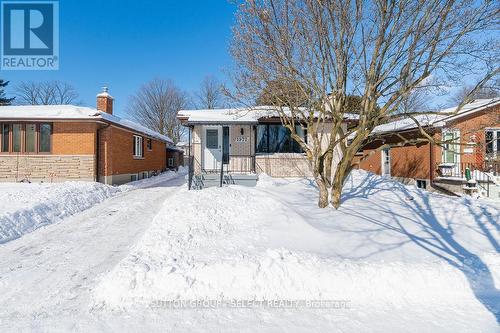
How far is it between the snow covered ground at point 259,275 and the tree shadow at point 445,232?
1.1 inches

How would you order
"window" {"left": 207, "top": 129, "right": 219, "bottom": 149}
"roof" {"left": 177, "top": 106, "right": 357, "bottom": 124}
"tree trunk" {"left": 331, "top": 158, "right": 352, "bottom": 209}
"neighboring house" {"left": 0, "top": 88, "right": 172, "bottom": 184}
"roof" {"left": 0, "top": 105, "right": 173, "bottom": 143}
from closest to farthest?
"tree trunk" {"left": 331, "top": 158, "right": 352, "bottom": 209} < "roof" {"left": 177, "top": 106, "right": 357, "bottom": 124} < "roof" {"left": 0, "top": 105, "right": 173, "bottom": 143} < "neighboring house" {"left": 0, "top": 88, "right": 172, "bottom": 184} < "window" {"left": 207, "top": 129, "right": 219, "bottom": 149}

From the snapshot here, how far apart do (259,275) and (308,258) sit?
91 cm

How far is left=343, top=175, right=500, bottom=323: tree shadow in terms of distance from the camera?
3658mm

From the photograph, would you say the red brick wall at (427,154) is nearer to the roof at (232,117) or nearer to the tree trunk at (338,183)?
the tree trunk at (338,183)

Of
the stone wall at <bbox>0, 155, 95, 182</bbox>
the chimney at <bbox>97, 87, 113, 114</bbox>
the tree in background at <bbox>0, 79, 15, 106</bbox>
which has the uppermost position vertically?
the tree in background at <bbox>0, 79, 15, 106</bbox>

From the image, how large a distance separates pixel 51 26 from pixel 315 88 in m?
11.7

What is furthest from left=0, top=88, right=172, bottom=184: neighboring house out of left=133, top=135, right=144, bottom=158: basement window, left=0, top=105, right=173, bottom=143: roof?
left=133, top=135, right=144, bottom=158: basement window

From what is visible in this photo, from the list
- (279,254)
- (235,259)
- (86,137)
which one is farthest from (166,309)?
(86,137)

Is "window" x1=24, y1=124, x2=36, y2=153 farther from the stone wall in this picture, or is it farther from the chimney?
the chimney

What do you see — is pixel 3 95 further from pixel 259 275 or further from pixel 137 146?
pixel 259 275

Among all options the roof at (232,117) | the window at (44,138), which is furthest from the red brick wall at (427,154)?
the window at (44,138)

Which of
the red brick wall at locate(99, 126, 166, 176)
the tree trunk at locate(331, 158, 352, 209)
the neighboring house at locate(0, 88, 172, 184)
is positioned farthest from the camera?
the red brick wall at locate(99, 126, 166, 176)

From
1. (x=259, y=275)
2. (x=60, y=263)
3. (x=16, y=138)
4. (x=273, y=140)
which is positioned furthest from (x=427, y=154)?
(x=16, y=138)

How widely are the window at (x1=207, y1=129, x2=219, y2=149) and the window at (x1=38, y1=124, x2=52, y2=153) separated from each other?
827cm
